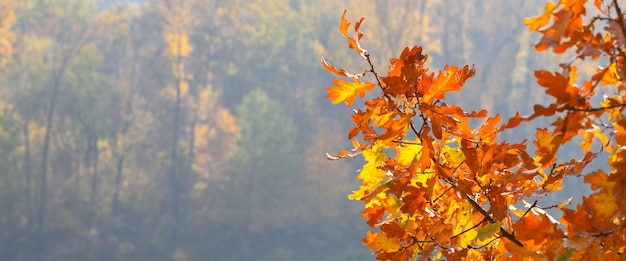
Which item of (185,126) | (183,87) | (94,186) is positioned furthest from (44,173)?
(183,87)

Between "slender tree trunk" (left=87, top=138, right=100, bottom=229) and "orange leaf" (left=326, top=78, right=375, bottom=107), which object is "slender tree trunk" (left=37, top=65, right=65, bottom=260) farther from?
"orange leaf" (left=326, top=78, right=375, bottom=107)

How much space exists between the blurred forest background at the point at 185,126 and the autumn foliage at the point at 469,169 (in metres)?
20.2

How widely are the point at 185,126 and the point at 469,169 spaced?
24.1 meters

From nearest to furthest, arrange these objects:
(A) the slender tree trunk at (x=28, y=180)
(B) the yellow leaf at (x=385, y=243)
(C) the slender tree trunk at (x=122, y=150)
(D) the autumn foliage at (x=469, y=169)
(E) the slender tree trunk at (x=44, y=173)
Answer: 1. (D) the autumn foliage at (x=469, y=169)
2. (B) the yellow leaf at (x=385, y=243)
3. (E) the slender tree trunk at (x=44, y=173)
4. (A) the slender tree trunk at (x=28, y=180)
5. (C) the slender tree trunk at (x=122, y=150)

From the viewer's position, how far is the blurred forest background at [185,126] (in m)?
22.3

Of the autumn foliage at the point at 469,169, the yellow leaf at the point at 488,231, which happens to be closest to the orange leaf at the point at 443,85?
the autumn foliage at the point at 469,169

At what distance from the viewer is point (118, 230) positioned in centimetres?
2283

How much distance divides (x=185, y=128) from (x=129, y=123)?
170 centimetres

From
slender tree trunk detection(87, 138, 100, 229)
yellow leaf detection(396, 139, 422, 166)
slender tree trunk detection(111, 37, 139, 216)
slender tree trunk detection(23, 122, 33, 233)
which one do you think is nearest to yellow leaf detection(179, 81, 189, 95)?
slender tree trunk detection(111, 37, 139, 216)

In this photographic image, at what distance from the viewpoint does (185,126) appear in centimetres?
2491

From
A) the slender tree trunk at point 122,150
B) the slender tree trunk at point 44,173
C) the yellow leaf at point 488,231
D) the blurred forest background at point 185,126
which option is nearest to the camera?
the yellow leaf at point 488,231

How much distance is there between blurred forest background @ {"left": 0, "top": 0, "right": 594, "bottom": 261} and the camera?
73.2 ft

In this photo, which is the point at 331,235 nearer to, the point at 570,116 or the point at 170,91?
the point at 170,91

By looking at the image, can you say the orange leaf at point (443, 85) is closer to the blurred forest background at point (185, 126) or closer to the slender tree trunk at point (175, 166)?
the blurred forest background at point (185, 126)
